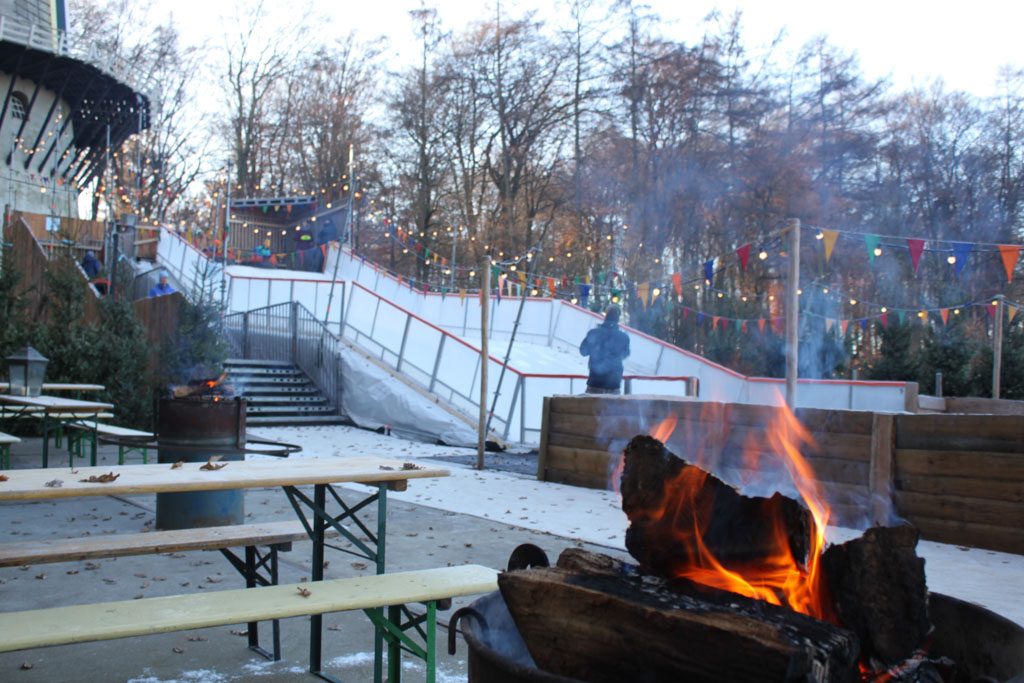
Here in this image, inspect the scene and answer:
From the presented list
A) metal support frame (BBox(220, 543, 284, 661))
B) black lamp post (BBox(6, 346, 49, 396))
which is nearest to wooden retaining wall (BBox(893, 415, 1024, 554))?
metal support frame (BBox(220, 543, 284, 661))

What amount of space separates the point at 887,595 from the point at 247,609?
2.07 m

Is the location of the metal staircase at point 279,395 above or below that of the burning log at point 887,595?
below

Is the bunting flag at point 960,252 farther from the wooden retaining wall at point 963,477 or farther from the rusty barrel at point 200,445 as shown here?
the rusty barrel at point 200,445

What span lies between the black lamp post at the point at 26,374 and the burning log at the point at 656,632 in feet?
27.4

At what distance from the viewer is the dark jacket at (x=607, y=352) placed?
38.0ft

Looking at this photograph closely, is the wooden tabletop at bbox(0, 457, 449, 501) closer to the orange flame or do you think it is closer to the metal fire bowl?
the metal fire bowl

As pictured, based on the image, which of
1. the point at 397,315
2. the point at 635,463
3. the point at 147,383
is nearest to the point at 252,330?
the point at 397,315

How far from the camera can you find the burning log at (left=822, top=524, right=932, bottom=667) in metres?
2.19

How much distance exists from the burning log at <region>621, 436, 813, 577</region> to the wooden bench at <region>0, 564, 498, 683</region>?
1.23 m

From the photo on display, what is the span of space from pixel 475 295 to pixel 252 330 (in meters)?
7.26

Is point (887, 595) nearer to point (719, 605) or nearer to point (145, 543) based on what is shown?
point (719, 605)

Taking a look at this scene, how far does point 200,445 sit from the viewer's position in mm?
6738

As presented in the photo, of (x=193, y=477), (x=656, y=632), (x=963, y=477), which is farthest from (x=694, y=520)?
(x=963, y=477)

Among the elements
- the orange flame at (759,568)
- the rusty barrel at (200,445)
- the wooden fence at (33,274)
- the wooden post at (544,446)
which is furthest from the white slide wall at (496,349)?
the orange flame at (759,568)
